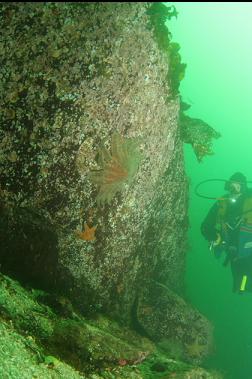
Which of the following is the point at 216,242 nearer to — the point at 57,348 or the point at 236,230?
the point at 236,230

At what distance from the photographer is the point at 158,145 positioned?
5.28 meters

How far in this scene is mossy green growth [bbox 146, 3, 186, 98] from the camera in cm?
443

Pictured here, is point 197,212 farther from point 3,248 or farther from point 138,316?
point 3,248

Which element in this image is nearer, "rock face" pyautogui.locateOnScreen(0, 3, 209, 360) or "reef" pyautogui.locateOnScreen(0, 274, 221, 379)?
"reef" pyautogui.locateOnScreen(0, 274, 221, 379)

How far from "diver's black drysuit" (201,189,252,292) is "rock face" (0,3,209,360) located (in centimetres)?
377

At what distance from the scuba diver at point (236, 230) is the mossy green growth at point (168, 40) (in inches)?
154

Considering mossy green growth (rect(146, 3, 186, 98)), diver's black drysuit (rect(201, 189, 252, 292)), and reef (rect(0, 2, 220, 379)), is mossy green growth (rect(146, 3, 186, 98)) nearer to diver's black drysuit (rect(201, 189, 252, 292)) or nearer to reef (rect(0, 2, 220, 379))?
reef (rect(0, 2, 220, 379))

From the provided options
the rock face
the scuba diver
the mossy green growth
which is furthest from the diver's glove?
the mossy green growth

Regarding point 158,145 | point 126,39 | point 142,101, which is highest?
point 126,39

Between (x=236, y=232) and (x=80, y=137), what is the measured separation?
562 cm

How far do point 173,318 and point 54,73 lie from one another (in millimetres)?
5487

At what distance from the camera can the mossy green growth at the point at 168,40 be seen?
14.5ft

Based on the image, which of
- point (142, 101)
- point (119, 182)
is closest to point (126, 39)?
point (142, 101)

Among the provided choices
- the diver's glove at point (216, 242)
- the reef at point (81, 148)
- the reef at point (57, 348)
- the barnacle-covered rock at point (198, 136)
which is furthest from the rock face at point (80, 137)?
the diver's glove at point (216, 242)
